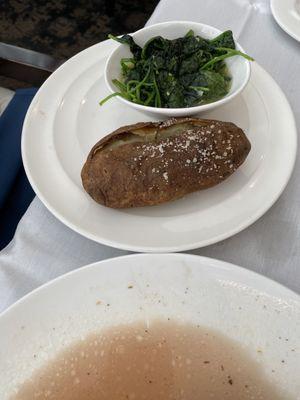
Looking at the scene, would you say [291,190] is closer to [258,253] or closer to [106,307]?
[258,253]

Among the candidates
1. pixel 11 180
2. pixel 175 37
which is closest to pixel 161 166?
pixel 175 37

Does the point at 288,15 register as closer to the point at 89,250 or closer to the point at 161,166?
the point at 161,166

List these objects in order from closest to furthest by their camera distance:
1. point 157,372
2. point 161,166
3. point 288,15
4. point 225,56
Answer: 1. point 157,372
2. point 161,166
3. point 225,56
4. point 288,15

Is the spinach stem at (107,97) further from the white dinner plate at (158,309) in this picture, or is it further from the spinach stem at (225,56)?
the white dinner plate at (158,309)

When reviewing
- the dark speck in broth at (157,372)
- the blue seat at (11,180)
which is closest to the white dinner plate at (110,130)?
the dark speck in broth at (157,372)

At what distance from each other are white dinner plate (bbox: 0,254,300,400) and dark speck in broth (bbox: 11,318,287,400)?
0.05 feet

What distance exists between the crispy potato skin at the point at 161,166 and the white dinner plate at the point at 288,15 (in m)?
0.49

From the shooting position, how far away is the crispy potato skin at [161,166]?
2.68 ft

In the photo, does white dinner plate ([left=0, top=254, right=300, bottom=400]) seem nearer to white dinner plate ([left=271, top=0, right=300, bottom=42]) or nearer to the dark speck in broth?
the dark speck in broth

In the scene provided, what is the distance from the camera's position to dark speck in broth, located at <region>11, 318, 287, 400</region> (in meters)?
0.65

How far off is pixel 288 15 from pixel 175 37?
1.17ft

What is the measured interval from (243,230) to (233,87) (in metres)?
0.36

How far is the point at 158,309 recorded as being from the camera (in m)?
0.71

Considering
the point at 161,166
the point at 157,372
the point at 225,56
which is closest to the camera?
the point at 157,372
